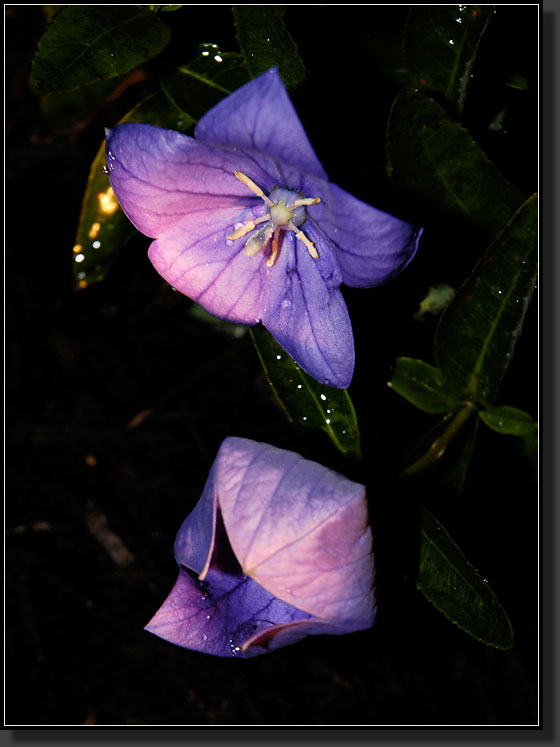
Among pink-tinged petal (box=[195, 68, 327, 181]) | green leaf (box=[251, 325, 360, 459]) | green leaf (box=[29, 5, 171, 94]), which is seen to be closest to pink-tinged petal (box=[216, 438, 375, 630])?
green leaf (box=[251, 325, 360, 459])

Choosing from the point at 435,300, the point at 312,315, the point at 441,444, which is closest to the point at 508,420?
the point at 441,444

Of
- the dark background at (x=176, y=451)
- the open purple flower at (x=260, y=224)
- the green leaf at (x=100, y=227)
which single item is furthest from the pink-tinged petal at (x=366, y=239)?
the green leaf at (x=100, y=227)

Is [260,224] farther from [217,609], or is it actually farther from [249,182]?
[217,609]

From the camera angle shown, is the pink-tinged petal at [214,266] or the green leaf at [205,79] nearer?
the pink-tinged petal at [214,266]

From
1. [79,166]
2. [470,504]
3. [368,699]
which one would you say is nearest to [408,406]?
[470,504]

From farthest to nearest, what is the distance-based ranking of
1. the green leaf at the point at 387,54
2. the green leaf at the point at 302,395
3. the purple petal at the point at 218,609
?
the green leaf at the point at 387,54
the green leaf at the point at 302,395
the purple petal at the point at 218,609

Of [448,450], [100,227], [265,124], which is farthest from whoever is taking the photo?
[100,227]

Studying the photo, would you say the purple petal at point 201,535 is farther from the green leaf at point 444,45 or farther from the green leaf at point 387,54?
the green leaf at point 387,54

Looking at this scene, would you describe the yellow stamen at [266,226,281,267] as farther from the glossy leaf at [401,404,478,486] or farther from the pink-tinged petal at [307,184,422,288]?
the glossy leaf at [401,404,478,486]
